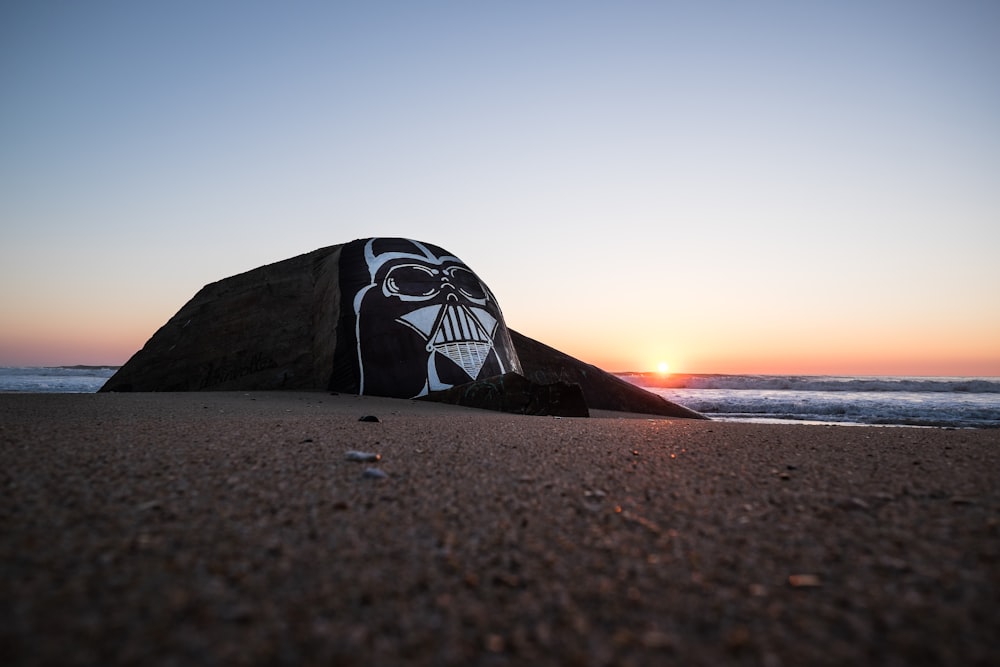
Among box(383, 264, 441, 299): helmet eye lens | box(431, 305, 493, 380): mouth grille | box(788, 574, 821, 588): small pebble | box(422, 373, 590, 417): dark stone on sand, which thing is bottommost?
box(788, 574, 821, 588): small pebble

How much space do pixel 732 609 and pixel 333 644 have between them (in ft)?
2.15

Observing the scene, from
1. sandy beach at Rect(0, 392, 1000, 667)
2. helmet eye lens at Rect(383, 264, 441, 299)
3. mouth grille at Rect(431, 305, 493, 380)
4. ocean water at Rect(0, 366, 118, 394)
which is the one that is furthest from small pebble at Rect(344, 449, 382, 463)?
ocean water at Rect(0, 366, 118, 394)

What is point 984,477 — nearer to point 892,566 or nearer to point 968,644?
point 892,566

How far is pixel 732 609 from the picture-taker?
35.7 inches

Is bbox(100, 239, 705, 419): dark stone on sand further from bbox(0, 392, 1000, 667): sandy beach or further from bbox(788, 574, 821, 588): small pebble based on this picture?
bbox(788, 574, 821, 588): small pebble

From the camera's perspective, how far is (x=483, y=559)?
3.58 ft

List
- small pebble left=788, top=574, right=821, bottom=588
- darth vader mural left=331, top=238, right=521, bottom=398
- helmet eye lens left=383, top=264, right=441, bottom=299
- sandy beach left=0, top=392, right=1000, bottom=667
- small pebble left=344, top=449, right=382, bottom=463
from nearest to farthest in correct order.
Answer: sandy beach left=0, top=392, right=1000, bottom=667
small pebble left=788, top=574, right=821, bottom=588
small pebble left=344, top=449, right=382, bottom=463
darth vader mural left=331, top=238, right=521, bottom=398
helmet eye lens left=383, top=264, right=441, bottom=299

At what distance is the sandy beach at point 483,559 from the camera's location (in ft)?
2.59

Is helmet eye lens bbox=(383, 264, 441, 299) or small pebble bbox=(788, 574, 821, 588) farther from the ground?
helmet eye lens bbox=(383, 264, 441, 299)

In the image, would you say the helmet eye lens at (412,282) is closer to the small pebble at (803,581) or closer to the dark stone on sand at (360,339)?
the dark stone on sand at (360,339)

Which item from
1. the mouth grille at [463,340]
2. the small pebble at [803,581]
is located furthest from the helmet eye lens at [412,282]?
the small pebble at [803,581]

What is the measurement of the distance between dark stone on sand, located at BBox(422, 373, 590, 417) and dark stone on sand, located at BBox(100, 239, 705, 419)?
0.6 inches

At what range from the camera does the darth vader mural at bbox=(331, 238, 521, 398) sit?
5766mm

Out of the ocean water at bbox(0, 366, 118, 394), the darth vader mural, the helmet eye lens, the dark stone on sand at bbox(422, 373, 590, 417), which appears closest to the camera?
the dark stone on sand at bbox(422, 373, 590, 417)
